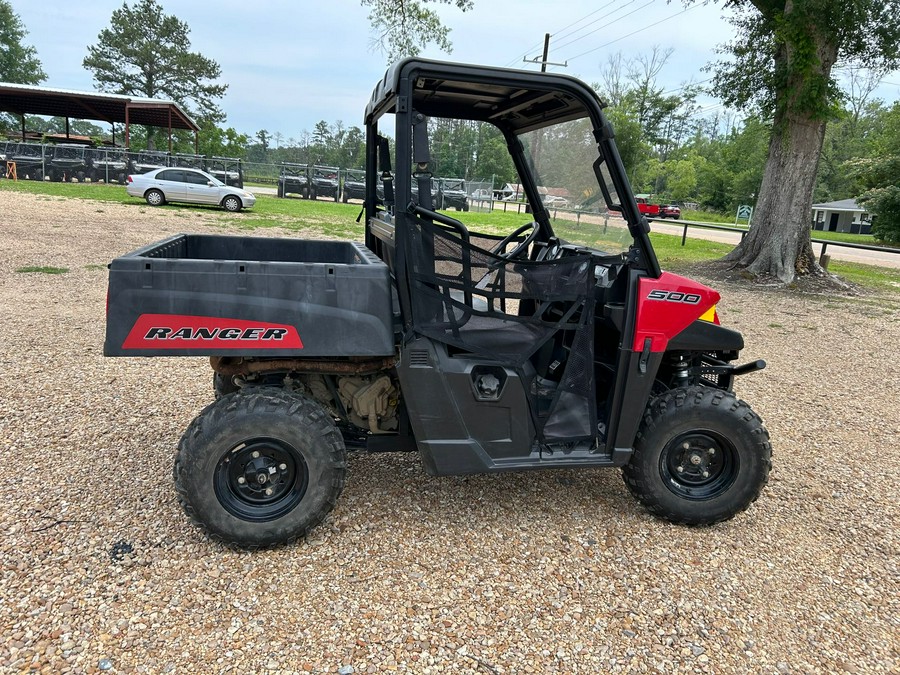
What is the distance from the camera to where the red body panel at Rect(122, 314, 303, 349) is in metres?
2.73

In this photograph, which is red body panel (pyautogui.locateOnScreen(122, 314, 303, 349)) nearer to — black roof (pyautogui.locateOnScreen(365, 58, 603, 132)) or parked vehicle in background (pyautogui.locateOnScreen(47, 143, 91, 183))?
black roof (pyautogui.locateOnScreen(365, 58, 603, 132))

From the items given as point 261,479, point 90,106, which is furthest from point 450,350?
point 90,106

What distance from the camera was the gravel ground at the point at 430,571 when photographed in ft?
7.90

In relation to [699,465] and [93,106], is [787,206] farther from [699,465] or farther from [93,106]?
[93,106]

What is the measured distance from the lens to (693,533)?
3.32m

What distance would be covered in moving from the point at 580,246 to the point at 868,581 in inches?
84.9

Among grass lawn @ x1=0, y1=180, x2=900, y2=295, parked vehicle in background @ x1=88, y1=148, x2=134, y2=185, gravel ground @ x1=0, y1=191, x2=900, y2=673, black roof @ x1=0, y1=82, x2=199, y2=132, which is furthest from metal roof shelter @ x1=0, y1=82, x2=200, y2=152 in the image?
gravel ground @ x1=0, y1=191, x2=900, y2=673

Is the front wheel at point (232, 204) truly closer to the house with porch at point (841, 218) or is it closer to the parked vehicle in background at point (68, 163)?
the parked vehicle in background at point (68, 163)

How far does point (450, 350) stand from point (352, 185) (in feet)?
97.2

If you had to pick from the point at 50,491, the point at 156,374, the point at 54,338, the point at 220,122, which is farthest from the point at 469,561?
the point at 220,122

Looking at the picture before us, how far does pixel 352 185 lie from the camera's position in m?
31.3

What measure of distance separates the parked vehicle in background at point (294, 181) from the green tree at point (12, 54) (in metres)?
37.6

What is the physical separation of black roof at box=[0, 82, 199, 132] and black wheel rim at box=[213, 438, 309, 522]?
3008 cm

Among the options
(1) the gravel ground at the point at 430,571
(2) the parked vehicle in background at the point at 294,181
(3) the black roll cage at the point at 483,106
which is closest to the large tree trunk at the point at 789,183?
(1) the gravel ground at the point at 430,571
